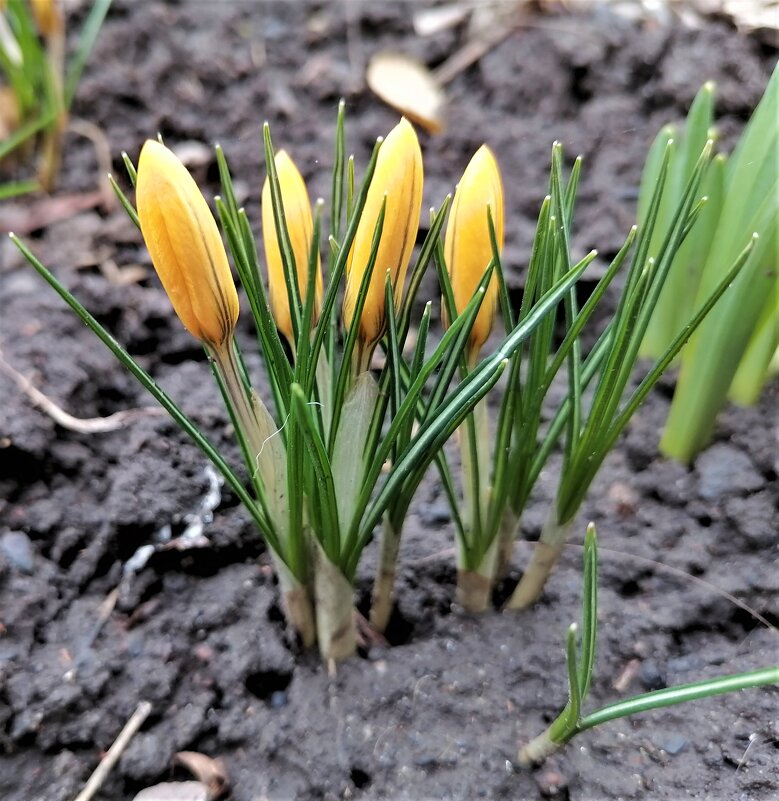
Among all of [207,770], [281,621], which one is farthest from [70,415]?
[207,770]

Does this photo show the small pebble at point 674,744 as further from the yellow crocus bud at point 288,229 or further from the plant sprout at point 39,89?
the plant sprout at point 39,89

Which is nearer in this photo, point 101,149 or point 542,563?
point 542,563

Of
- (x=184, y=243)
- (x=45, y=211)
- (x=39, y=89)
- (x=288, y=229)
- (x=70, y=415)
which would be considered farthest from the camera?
(x=39, y=89)

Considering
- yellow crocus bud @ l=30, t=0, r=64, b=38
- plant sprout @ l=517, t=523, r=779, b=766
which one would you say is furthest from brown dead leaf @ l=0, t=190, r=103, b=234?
plant sprout @ l=517, t=523, r=779, b=766

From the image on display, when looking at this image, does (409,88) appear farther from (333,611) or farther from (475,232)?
(333,611)

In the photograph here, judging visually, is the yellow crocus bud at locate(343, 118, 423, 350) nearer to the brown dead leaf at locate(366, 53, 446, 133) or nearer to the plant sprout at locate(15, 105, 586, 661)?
the plant sprout at locate(15, 105, 586, 661)

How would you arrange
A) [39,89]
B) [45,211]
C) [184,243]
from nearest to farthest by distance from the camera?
[184,243], [45,211], [39,89]

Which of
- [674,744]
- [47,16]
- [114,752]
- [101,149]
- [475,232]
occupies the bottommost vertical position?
[114,752]
